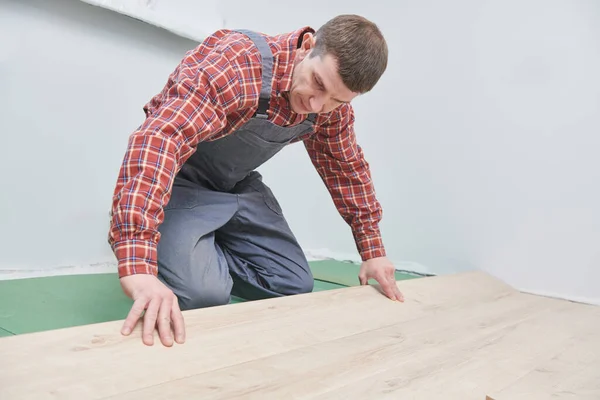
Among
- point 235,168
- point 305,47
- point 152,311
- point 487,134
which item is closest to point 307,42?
point 305,47

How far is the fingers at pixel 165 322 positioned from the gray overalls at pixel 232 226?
44 cm

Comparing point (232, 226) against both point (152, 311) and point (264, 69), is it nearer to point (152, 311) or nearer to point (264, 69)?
point (264, 69)

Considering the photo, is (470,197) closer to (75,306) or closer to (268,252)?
(268,252)

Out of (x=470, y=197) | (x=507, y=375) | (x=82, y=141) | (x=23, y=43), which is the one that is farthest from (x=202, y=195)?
(x=470, y=197)

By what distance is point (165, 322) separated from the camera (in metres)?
0.81

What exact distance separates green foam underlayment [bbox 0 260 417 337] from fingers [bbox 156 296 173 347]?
47 centimetres

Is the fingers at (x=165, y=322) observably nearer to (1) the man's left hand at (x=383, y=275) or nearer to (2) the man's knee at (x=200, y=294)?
(2) the man's knee at (x=200, y=294)

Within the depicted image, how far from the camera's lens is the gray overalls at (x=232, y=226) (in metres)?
1.28

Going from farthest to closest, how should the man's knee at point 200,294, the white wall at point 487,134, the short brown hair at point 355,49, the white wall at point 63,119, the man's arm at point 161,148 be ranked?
Result: the white wall at point 487,134
the white wall at point 63,119
the man's knee at point 200,294
the short brown hair at point 355,49
the man's arm at point 161,148

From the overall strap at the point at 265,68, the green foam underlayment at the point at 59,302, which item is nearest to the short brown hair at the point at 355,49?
the overall strap at the point at 265,68

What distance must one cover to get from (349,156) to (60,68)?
38.9 inches

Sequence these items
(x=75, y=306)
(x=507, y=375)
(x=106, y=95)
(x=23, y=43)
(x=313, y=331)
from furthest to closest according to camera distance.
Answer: (x=106, y=95)
(x=23, y=43)
(x=75, y=306)
(x=313, y=331)
(x=507, y=375)

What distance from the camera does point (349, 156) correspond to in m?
1.46

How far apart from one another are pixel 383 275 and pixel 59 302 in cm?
87
